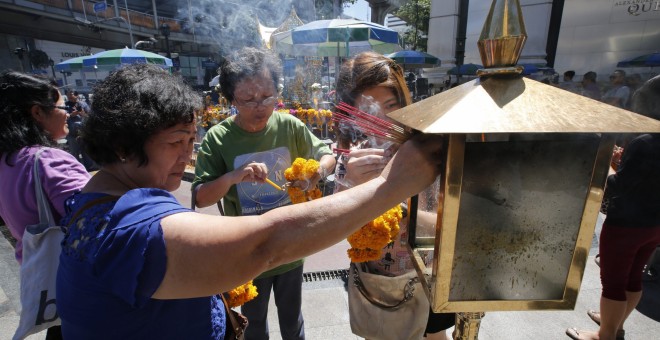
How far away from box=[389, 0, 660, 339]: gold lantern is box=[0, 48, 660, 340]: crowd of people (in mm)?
93

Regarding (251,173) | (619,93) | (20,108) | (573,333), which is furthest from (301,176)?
(619,93)

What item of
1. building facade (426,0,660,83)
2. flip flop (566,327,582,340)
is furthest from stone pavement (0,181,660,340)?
building facade (426,0,660,83)

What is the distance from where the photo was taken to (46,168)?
169 cm

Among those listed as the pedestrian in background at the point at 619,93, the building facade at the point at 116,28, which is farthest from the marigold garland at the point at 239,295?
the building facade at the point at 116,28

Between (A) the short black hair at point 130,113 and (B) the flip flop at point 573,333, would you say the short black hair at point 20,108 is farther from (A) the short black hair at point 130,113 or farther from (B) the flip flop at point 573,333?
(B) the flip flop at point 573,333

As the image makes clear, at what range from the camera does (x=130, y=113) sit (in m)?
0.99

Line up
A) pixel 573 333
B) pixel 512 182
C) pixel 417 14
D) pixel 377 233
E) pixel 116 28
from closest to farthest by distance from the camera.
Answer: pixel 512 182
pixel 377 233
pixel 573 333
pixel 116 28
pixel 417 14

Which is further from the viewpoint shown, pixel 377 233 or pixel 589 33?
pixel 589 33

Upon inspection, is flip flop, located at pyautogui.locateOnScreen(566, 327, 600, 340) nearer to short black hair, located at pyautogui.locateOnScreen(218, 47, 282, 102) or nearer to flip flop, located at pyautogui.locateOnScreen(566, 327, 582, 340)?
flip flop, located at pyautogui.locateOnScreen(566, 327, 582, 340)

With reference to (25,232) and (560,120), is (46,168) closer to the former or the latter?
(25,232)

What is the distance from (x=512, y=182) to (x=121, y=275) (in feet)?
3.10

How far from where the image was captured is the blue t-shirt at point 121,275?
77 cm

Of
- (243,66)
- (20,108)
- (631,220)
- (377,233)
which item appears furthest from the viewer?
(631,220)

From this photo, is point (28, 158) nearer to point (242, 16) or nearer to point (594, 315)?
point (594, 315)
